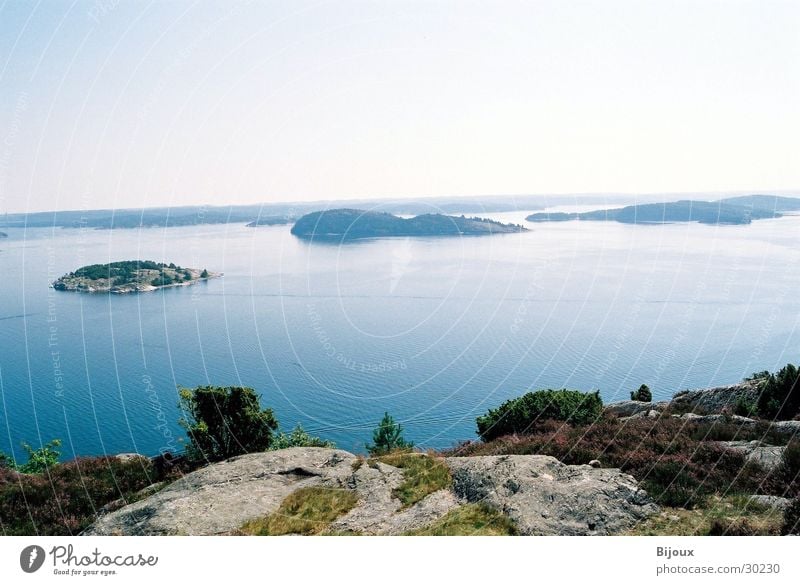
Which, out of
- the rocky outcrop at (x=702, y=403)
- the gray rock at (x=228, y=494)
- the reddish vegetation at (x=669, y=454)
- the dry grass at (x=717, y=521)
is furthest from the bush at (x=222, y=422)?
the rocky outcrop at (x=702, y=403)

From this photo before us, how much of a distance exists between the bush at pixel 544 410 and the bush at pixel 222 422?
11582 mm

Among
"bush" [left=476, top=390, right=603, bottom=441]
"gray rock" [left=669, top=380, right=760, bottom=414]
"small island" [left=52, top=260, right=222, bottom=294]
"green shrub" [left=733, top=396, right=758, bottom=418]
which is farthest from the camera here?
"small island" [left=52, top=260, right=222, bottom=294]

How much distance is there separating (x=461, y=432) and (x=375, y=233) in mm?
116427

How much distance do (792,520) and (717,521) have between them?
1.49 metres

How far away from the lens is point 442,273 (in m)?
142

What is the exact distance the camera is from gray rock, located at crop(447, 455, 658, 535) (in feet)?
44.0

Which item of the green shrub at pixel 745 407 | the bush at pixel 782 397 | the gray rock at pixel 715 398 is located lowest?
the gray rock at pixel 715 398

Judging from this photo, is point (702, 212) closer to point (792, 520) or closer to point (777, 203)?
point (777, 203)

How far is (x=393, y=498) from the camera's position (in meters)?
15.5

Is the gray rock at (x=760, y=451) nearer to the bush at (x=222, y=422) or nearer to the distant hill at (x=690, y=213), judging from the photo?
the bush at (x=222, y=422)

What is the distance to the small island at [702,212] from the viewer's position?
4513 inches

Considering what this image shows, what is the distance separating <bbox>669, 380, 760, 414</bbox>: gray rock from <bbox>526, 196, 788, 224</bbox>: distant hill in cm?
9048

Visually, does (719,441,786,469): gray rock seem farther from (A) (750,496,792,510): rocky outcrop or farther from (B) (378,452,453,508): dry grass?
(B) (378,452,453,508): dry grass

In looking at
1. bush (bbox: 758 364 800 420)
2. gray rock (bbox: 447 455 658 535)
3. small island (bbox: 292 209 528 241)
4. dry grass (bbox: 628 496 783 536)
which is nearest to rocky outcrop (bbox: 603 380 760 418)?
bush (bbox: 758 364 800 420)
